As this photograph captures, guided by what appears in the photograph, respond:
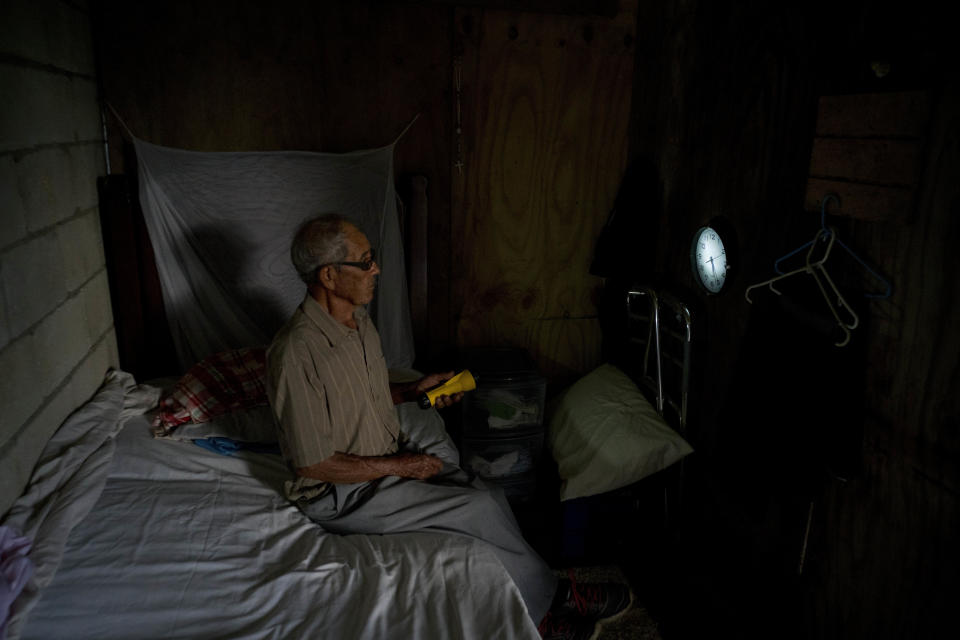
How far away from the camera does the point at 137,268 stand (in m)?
2.50

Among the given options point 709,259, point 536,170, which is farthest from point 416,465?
point 536,170

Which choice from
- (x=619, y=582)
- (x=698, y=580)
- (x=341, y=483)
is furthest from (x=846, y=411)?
(x=341, y=483)

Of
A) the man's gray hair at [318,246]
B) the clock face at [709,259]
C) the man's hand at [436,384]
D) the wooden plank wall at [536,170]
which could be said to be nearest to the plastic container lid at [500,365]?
the wooden plank wall at [536,170]

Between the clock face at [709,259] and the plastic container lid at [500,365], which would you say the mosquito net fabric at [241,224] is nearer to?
the plastic container lid at [500,365]

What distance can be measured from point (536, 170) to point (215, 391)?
1.77 m

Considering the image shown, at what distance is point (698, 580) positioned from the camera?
2.34 meters

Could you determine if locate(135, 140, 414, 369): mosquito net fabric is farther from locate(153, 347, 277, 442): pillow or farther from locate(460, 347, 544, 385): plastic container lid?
locate(460, 347, 544, 385): plastic container lid

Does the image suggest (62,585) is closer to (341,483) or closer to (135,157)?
(341,483)

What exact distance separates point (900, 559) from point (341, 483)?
5.00 feet

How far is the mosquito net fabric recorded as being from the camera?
2.40 meters

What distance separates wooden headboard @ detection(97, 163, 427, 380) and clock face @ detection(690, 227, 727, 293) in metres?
1.21

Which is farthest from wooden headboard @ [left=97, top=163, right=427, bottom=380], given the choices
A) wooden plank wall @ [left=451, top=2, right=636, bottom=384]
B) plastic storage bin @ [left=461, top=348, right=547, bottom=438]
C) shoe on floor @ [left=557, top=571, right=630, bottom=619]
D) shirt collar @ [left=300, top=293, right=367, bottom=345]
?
shoe on floor @ [left=557, top=571, right=630, bottom=619]

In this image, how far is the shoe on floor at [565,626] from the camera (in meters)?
2.05

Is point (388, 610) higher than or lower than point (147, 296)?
lower
